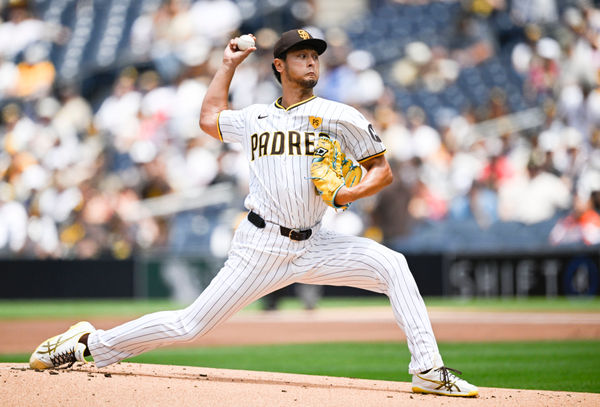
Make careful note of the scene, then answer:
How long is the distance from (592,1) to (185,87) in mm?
7379

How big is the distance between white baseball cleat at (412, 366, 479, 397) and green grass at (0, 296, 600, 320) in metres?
8.08

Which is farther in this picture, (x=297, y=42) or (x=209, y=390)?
(x=297, y=42)

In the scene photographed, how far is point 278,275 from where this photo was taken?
4770 millimetres

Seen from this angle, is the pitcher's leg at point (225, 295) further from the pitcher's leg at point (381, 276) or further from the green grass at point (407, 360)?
the green grass at point (407, 360)

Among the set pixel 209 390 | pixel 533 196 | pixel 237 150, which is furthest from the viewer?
pixel 237 150

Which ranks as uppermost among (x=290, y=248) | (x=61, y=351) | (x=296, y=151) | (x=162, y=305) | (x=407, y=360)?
(x=296, y=151)

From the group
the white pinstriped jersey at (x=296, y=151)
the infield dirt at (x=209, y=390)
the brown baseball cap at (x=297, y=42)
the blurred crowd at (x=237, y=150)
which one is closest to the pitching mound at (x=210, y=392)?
the infield dirt at (x=209, y=390)

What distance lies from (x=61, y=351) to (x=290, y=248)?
1471mm

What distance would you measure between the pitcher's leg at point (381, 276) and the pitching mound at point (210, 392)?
0.85ft

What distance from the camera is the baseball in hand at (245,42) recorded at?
5.09 m

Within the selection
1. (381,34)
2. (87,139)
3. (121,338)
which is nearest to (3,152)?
(87,139)

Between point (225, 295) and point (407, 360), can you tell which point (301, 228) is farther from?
point (407, 360)

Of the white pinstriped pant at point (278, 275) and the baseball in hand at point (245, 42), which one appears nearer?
the white pinstriped pant at point (278, 275)

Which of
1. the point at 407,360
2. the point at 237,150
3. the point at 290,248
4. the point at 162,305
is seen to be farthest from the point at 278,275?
the point at 237,150
